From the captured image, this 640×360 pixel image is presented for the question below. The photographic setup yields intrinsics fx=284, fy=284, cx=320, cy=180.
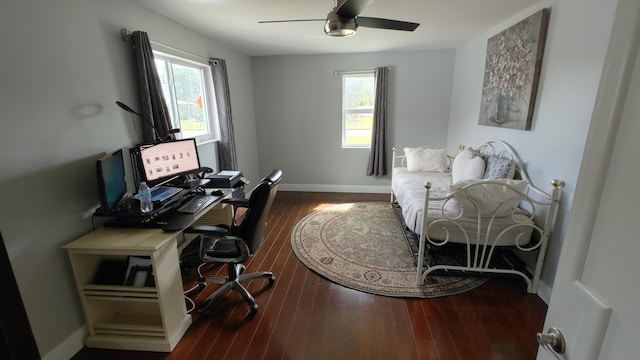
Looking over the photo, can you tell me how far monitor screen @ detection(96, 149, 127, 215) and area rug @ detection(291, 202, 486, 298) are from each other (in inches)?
64.9

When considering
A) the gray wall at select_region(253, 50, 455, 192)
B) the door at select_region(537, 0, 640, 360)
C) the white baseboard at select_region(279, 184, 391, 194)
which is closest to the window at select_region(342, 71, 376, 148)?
the gray wall at select_region(253, 50, 455, 192)

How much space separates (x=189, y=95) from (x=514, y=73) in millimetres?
3448

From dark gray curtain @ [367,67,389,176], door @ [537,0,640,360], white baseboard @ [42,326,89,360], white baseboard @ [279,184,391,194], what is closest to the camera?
door @ [537,0,640,360]

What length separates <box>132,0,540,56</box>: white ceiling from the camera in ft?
7.82

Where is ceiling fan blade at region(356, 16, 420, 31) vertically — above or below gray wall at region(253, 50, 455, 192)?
above

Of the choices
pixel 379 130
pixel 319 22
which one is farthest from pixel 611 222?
pixel 379 130

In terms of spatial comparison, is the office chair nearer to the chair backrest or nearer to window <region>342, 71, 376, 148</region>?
the chair backrest

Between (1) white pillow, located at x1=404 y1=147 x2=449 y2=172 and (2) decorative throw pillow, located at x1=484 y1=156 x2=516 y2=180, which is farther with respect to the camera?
(1) white pillow, located at x1=404 y1=147 x2=449 y2=172

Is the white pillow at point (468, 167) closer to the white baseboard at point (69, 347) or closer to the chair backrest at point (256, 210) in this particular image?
the chair backrest at point (256, 210)

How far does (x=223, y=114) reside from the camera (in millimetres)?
3695

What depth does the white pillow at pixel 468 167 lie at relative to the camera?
9.63 feet

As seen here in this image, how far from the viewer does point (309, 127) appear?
16.2 feet

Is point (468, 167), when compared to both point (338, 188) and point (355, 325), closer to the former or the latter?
point (355, 325)

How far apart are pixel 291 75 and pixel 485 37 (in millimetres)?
2811
